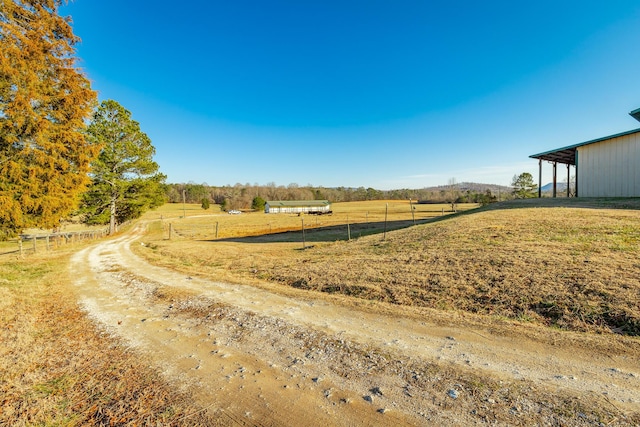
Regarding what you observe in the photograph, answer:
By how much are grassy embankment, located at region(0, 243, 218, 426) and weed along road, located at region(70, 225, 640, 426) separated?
0.25 m

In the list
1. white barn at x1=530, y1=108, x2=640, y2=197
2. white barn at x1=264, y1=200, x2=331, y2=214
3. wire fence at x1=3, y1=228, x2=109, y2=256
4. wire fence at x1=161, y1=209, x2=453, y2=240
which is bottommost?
wire fence at x1=161, y1=209, x2=453, y2=240

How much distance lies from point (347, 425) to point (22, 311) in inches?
304

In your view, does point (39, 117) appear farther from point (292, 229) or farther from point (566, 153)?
point (566, 153)

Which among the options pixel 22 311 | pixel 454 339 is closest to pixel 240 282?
pixel 22 311

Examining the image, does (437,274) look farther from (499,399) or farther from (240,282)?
(240,282)

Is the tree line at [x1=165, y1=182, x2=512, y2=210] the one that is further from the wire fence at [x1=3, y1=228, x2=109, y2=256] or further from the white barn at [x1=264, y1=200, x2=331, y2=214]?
the wire fence at [x1=3, y1=228, x2=109, y2=256]

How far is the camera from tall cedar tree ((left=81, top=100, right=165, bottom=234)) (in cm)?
2600

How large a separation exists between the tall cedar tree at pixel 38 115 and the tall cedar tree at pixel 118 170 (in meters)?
15.1

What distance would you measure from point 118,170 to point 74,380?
97.5 feet

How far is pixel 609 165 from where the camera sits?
21.2 m

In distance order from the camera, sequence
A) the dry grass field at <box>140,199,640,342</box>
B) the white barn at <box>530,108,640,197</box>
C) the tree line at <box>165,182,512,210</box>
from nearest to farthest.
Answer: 1. the dry grass field at <box>140,199,640,342</box>
2. the white barn at <box>530,108,640,197</box>
3. the tree line at <box>165,182,512,210</box>

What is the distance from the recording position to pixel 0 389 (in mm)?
3439

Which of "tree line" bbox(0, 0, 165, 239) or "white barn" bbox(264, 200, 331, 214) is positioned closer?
"tree line" bbox(0, 0, 165, 239)

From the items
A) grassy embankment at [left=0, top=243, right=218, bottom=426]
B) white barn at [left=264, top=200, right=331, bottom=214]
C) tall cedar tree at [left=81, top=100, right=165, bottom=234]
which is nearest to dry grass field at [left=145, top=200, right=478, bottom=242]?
tall cedar tree at [left=81, top=100, right=165, bottom=234]
